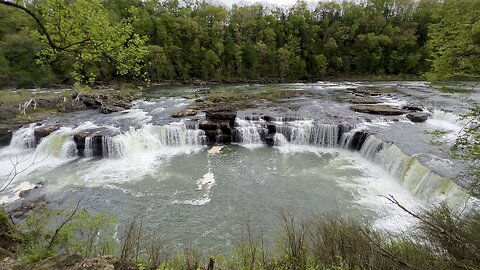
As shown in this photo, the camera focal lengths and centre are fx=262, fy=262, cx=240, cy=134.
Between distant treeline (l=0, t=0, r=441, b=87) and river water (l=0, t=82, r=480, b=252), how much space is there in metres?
31.4

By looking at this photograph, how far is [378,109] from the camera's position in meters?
20.6

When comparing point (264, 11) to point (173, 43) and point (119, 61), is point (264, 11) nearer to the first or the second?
point (173, 43)

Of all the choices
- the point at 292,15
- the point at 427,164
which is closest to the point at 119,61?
the point at 427,164

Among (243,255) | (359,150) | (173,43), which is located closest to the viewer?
(243,255)

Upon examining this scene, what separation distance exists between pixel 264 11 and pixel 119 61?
5974 cm

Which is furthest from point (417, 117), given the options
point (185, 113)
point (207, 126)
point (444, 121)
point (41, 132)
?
point (41, 132)

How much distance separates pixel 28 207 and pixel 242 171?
954 centimetres

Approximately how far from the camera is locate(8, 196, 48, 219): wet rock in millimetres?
10117

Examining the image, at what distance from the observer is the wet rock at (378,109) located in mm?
19719

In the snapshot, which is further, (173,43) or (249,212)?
(173,43)

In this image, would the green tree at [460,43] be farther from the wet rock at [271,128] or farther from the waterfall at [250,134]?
the waterfall at [250,134]

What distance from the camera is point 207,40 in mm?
53469

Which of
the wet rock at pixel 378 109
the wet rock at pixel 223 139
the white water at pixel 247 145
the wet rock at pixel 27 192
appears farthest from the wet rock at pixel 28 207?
the wet rock at pixel 378 109

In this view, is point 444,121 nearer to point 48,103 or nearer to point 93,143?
point 93,143
